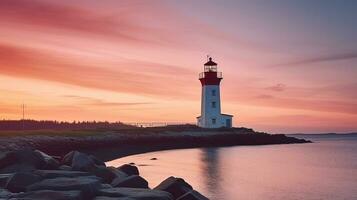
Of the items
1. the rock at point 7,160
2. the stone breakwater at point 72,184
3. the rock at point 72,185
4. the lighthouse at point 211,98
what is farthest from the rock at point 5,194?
the lighthouse at point 211,98

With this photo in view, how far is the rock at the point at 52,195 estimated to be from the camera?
39.5 ft

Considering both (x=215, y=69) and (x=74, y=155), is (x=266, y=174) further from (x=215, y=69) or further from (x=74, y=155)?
(x=215, y=69)

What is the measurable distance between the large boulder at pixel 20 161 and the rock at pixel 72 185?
396cm

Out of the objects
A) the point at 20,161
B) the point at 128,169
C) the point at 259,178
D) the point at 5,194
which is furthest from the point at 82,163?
the point at 259,178

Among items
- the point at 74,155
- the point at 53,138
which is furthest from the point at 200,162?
the point at 74,155

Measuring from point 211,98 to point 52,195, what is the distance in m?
51.9

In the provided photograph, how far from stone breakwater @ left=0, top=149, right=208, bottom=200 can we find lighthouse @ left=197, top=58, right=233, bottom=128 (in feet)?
149

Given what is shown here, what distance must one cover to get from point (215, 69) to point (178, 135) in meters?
10.2

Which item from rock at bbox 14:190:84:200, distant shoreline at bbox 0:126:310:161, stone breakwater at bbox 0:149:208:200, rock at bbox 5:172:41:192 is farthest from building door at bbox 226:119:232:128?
rock at bbox 14:190:84:200

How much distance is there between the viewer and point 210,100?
63531 millimetres

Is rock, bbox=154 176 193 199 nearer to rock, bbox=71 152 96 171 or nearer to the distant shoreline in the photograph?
rock, bbox=71 152 96 171

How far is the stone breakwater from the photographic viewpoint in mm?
12641

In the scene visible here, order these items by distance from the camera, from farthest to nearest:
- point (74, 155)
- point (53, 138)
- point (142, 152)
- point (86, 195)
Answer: point (142, 152)
point (53, 138)
point (74, 155)
point (86, 195)

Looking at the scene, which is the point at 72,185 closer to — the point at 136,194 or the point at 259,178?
the point at 136,194
